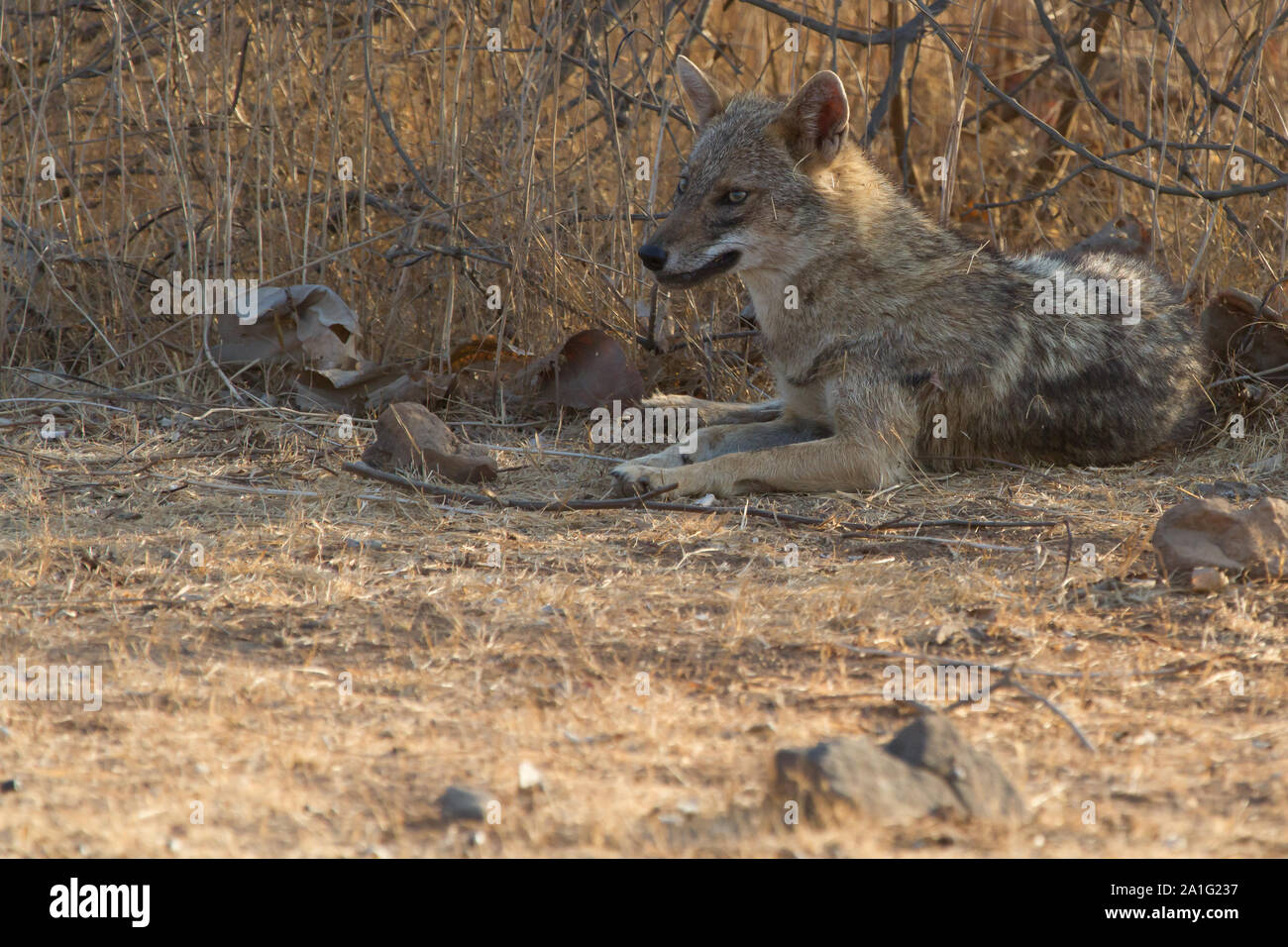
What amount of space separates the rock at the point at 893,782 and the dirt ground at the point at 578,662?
4cm

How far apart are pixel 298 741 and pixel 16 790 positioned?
1.73 ft

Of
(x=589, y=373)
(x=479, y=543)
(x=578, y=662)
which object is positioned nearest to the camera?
(x=578, y=662)

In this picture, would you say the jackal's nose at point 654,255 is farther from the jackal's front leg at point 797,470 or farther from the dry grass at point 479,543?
the dry grass at point 479,543

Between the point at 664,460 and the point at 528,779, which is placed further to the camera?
the point at 664,460

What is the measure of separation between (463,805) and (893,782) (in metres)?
0.78

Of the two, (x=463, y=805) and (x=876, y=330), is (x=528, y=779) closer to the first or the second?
(x=463, y=805)

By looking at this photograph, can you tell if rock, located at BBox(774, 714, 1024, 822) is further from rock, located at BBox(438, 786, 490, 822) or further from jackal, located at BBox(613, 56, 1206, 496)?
jackal, located at BBox(613, 56, 1206, 496)

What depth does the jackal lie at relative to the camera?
16.5ft

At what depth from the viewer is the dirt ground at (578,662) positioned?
243 cm

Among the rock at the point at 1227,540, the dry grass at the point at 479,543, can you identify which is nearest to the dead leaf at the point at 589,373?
the dry grass at the point at 479,543

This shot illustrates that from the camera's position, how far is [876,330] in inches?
200

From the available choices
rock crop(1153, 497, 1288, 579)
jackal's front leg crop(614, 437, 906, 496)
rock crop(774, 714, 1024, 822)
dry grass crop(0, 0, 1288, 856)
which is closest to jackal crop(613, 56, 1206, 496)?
jackal's front leg crop(614, 437, 906, 496)

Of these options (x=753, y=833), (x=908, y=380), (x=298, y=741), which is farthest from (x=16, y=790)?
(x=908, y=380)

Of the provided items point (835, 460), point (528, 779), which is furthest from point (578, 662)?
point (835, 460)
